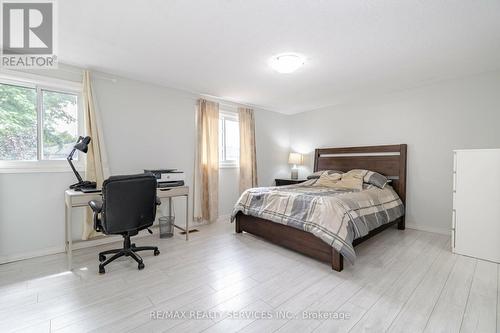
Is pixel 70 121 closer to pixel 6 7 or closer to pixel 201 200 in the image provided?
pixel 6 7

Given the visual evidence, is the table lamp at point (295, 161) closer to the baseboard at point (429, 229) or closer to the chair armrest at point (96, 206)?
the baseboard at point (429, 229)

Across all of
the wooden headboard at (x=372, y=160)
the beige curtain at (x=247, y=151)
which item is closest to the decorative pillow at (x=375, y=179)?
the wooden headboard at (x=372, y=160)

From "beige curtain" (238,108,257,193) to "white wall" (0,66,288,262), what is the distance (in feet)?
0.70

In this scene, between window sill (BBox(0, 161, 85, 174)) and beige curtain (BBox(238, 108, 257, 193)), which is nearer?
window sill (BBox(0, 161, 85, 174))

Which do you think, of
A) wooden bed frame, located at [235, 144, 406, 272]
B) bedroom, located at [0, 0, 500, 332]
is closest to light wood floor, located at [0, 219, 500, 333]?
bedroom, located at [0, 0, 500, 332]

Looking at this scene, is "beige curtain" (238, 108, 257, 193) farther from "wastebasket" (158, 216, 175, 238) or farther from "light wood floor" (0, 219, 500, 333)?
"light wood floor" (0, 219, 500, 333)

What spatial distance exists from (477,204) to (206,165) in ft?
12.1

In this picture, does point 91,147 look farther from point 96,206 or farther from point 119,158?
point 96,206

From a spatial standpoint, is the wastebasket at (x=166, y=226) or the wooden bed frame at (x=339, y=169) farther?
the wastebasket at (x=166, y=226)

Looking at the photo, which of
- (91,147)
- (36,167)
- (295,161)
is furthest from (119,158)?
(295,161)

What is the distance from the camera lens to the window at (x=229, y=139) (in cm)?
446

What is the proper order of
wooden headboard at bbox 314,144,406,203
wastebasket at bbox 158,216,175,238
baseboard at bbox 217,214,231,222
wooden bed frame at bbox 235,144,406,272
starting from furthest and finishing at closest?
baseboard at bbox 217,214,231,222
wooden headboard at bbox 314,144,406,203
wastebasket at bbox 158,216,175,238
wooden bed frame at bbox 235,144,406,272

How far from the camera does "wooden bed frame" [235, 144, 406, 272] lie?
8.08ft

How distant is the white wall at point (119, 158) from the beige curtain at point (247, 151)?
212 mm
